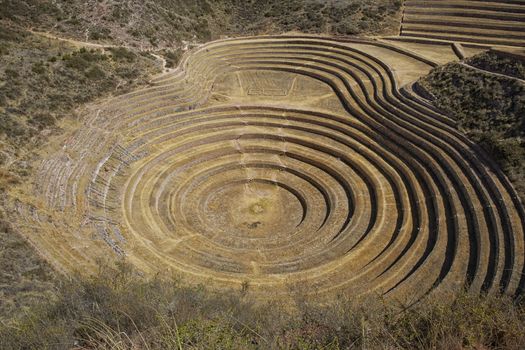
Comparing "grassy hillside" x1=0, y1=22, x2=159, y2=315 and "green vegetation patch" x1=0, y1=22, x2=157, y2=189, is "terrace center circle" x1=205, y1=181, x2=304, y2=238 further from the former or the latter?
"green vegetation patch" x1=0, y1=22, x2=157, y2=189

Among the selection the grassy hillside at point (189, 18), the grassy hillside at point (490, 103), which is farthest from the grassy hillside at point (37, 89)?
the grassy hillside at point (490, 103)

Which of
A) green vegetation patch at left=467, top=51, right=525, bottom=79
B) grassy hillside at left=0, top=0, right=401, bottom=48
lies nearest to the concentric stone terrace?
grassy hillside at left=0, top=0, right=401, bottom=48

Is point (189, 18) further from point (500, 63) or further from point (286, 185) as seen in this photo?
point (500, 63)

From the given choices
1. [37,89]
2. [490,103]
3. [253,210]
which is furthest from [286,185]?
[37,89]

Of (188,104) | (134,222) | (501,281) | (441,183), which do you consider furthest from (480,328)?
(188,104)

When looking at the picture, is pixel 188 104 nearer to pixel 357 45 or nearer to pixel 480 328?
pixel 357 45

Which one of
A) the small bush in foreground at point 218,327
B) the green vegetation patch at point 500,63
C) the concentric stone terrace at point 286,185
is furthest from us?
the green vegetation patch at point 500,63

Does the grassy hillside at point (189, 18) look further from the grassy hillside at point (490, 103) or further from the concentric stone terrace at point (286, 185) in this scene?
the grassy hillside at point (490, 103)
